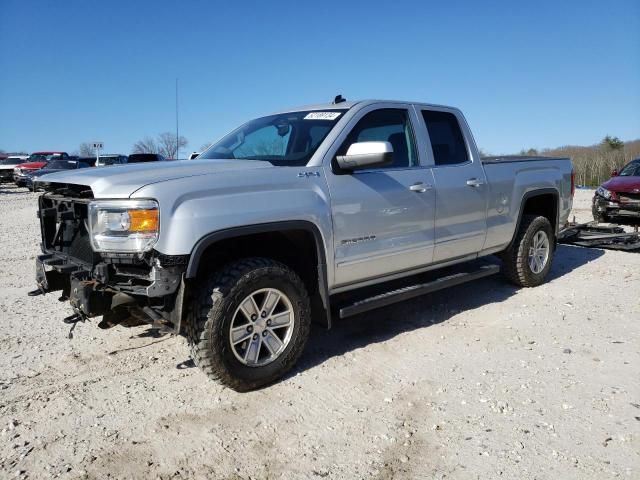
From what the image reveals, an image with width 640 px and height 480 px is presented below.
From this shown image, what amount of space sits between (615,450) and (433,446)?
3.21ft

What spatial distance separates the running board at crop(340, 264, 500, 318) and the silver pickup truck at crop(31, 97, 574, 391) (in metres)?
0.02

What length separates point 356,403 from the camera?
130 inches

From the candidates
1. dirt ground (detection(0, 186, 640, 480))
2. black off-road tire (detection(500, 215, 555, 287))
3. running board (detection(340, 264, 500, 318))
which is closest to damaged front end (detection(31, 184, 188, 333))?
dirt ground (detection(0, 186, 640, 480))

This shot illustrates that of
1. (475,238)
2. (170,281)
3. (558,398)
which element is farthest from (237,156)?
(558,398)

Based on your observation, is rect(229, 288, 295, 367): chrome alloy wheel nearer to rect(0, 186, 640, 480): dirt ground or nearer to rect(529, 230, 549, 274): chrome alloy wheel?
rect(0, 186, 640, 480): dirt ground

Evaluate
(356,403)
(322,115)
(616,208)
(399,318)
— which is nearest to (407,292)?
(399,318)

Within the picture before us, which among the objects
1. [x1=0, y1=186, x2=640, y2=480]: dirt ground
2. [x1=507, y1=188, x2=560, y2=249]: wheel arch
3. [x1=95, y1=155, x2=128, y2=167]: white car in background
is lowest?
[x1=0, y1=186, x2=640, y2=480]: dirt ground

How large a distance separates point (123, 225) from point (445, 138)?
3288 millimetres

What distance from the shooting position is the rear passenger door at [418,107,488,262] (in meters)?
4.62

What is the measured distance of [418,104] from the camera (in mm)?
4758

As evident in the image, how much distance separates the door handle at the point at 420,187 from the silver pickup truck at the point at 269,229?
0.01m

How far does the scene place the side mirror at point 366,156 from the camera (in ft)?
11.6

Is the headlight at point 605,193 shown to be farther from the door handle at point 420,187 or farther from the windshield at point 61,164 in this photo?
the windshield at point 61,164

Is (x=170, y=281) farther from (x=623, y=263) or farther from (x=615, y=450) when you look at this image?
(x=623, y=263)
